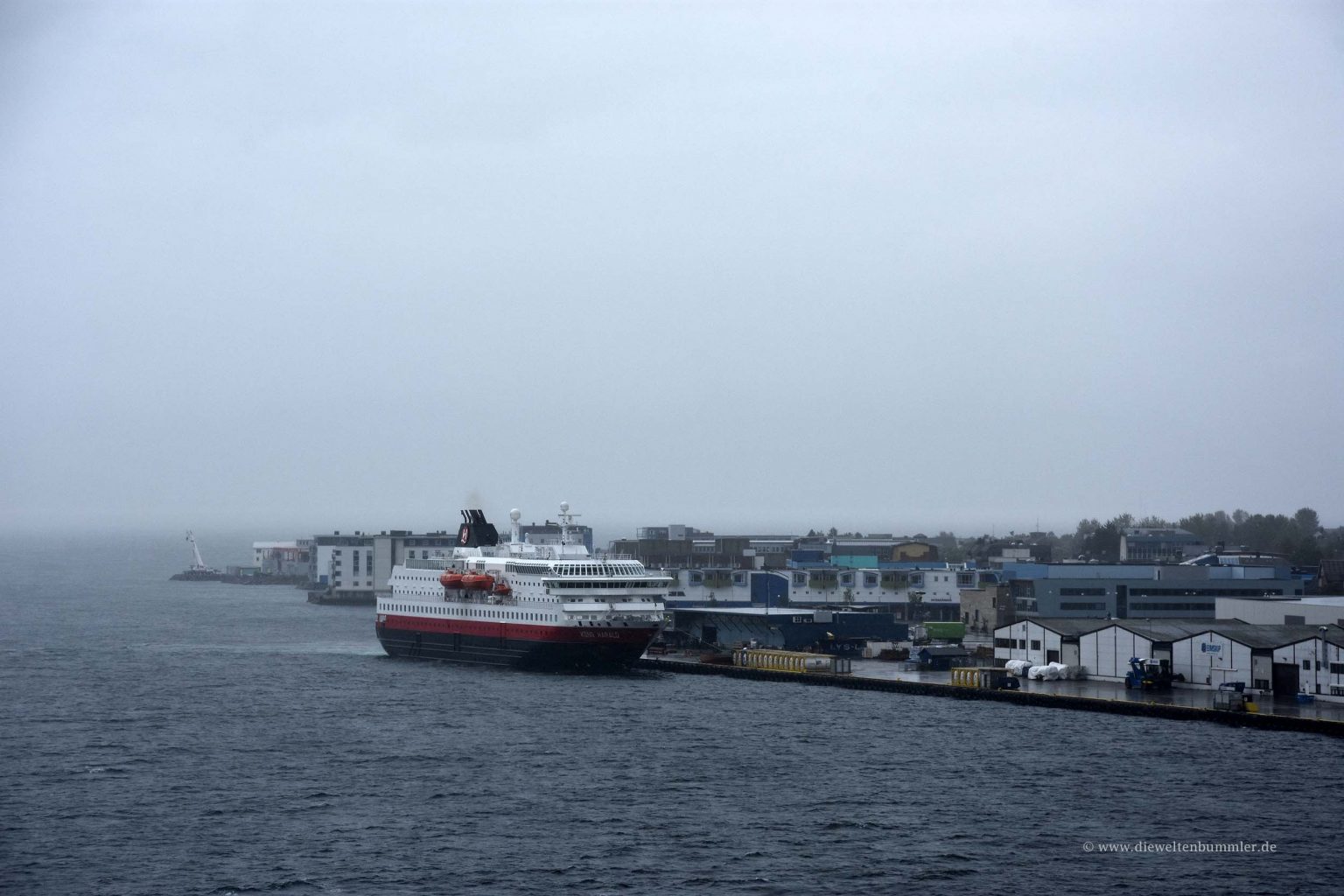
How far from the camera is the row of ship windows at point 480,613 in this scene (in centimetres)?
6216

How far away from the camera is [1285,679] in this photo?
50.0m

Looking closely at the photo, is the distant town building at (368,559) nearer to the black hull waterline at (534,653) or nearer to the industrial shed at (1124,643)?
the black hull waterline at (534,653)

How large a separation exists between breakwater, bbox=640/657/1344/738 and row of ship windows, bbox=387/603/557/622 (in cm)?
657

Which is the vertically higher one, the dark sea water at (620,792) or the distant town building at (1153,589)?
the distant town building at (1153,589)

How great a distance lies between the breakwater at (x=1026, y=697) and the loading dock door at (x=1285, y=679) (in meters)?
4.24

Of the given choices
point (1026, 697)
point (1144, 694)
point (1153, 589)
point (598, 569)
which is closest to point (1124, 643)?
A: point (1144, 694)

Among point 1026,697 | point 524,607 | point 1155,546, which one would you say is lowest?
point 1026,697

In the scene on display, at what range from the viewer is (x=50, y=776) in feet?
128

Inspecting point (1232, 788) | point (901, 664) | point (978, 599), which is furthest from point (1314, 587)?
point (1232, 788)

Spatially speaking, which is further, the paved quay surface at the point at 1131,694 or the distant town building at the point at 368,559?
the distant town building at the point at 368,559

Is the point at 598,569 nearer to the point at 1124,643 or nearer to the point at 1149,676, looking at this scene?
the point at 1124,643

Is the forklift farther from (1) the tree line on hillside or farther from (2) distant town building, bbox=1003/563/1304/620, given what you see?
(1) the tree line on hillside

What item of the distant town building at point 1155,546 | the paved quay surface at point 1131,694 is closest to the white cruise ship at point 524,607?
the paved quay surface at point 1131,694

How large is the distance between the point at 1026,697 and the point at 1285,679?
9.00 meters
